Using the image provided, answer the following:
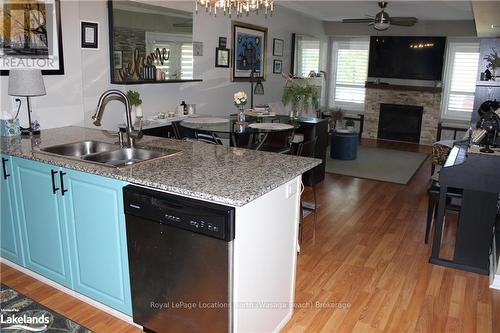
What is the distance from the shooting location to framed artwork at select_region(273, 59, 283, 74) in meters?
6.72

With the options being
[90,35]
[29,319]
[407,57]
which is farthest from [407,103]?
[29,319]

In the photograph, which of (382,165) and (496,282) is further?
(382,165)

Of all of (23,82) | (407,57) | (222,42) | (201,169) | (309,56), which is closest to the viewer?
(201,169)

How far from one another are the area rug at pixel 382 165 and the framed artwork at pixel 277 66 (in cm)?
167

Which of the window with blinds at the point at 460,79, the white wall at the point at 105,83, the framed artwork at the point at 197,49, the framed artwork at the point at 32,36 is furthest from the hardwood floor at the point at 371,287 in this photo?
the window with blinds at the point at 460,79

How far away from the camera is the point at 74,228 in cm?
236

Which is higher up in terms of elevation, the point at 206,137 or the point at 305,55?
the point at 305,55

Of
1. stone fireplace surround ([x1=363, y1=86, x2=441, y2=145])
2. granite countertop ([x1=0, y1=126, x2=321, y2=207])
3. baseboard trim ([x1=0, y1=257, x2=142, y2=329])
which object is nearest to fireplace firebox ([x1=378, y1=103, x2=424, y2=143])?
stone fireplace surround ([x1=363, y1=86, x2=441, y2=145])

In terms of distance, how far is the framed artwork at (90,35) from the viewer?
11.6ft

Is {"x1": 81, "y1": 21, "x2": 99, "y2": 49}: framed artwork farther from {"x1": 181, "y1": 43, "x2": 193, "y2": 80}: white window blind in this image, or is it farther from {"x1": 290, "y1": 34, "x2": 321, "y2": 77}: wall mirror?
{"x1": 290, "y1": 34, "x2": 321, "y2": 77}: wall mirror

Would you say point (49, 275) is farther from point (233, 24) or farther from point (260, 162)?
point (233, 24)

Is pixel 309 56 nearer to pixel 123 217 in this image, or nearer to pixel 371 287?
pixel 371 287

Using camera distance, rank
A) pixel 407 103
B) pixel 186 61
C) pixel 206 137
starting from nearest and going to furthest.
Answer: pixel 206 137, pixel 186 61, pixel 407 103

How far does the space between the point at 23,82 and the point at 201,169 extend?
1646 millimetres
